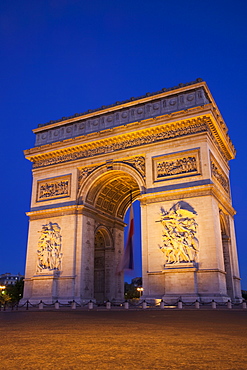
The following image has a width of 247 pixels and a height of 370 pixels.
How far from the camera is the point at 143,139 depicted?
2467cm

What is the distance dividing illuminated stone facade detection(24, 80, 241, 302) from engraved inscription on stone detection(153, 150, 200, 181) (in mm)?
67

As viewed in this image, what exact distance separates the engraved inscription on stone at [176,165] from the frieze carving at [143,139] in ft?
4.55

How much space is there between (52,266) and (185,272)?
384 inches

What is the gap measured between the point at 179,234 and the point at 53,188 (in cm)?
1112

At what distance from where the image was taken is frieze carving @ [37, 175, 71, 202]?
1059 inches

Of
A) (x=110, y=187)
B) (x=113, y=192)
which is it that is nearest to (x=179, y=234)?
(x=110, y=187)

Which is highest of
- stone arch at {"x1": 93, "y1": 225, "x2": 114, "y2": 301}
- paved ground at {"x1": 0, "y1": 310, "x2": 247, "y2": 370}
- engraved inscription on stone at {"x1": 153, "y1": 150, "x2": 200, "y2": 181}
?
engraved inscription on stone at {"x1": 153, "y1": 150, "x2": 200, "y2": 181}

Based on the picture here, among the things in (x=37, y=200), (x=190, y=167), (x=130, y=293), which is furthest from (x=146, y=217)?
(x=130, y=293)

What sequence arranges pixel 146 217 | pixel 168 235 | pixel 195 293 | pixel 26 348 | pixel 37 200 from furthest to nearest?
pixel 37 200, pixel 146 217, pixel 168 235, pixel 195 293, pixel 26 348

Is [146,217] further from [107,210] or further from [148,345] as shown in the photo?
[148,345]

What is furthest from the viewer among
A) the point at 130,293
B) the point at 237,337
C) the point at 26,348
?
the point at 130,293

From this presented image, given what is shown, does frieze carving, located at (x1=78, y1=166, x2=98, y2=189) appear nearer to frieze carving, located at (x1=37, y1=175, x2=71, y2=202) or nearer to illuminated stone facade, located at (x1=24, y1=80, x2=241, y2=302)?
illuminated stone facade, located at (x1=24, y1=80, x2=241, y2=302)

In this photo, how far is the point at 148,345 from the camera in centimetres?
538

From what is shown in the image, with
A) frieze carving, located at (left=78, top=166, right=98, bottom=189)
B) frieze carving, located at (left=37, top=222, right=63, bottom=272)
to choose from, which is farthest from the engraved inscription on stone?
frieze carving, located at (left=37, top=222, right=63, bottom=272)
